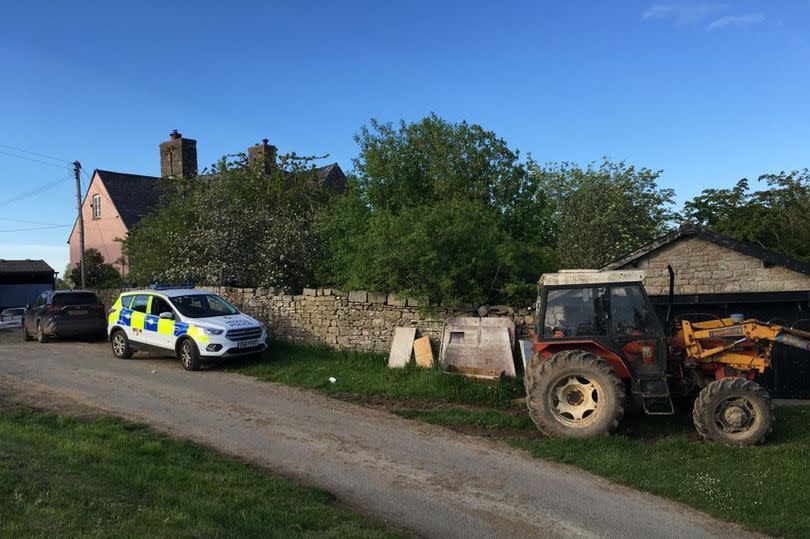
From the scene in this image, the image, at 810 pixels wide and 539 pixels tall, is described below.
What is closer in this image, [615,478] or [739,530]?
[739,530]

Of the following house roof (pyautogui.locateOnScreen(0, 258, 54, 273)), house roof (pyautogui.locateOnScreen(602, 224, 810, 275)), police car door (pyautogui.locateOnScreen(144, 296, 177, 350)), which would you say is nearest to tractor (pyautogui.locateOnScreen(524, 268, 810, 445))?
house roof (pyautogui.locateOnScreen(602, 224, 810, 275))


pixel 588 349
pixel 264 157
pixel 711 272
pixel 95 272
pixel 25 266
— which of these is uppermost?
pixel 264 157

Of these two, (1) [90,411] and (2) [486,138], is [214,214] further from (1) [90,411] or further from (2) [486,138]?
(1) [90,411]

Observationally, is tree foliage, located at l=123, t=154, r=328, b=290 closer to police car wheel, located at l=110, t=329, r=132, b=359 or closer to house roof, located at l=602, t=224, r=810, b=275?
police car wheel, located at l=110, t=329, r=132, b=359

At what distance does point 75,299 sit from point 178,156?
1444 cm

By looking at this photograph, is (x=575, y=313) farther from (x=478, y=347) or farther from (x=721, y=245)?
(x=721, y=245)

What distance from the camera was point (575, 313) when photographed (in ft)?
28.6

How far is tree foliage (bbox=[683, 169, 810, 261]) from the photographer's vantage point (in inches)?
950

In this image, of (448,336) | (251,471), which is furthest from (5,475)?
(448,336)

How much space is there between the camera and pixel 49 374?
42.5ft

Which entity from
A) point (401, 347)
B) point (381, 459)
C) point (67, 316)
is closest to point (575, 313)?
point (381, 459)

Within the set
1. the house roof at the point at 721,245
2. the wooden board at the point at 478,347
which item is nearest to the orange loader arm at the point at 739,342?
the wooden board at the point at 478,347

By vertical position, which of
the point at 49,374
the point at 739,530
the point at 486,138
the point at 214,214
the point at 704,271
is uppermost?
the point at 486,138

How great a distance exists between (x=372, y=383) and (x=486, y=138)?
7.77 metres
